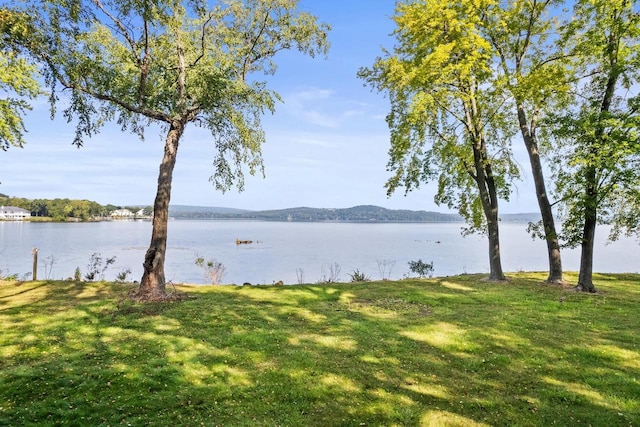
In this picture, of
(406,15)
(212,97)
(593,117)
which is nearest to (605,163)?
(593,117)

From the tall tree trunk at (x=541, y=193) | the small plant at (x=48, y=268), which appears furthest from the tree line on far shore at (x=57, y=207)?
the tall tree trunk at (x=541, y=193)

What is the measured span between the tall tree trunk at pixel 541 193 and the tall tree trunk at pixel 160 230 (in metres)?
15.5

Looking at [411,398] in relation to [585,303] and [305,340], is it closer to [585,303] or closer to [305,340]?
[305,340]

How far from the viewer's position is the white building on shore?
142000 mm

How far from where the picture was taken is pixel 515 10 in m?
17.7

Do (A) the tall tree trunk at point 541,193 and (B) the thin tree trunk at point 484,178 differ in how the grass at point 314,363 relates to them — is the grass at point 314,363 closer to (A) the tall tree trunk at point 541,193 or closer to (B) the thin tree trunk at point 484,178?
(A) the tall tree trunk at point 541,193

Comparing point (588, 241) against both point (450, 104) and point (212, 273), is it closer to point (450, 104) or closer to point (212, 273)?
point (450, 104)

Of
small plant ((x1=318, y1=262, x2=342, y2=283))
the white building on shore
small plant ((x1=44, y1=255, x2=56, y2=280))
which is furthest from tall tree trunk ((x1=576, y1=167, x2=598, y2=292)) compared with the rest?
the white building on shore

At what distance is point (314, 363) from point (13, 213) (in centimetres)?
17870

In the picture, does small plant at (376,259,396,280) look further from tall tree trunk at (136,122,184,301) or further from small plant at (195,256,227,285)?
tall tree trunk at (136,122,184,301)

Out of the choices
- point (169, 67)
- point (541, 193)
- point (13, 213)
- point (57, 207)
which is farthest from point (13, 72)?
point (13, 213)

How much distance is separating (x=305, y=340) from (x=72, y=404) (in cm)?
455

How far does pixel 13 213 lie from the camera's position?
144250mm

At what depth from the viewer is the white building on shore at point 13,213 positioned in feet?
466
